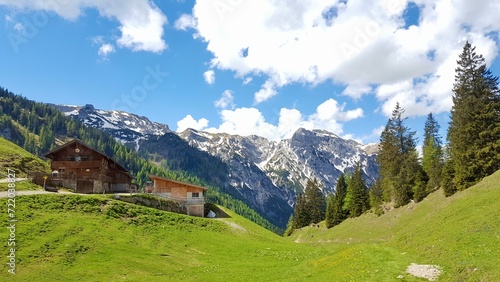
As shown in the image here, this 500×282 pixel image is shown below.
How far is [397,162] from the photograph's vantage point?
83875 mm

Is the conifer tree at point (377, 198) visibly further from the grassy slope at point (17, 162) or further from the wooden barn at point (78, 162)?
the grassy slope at point (17, 162)

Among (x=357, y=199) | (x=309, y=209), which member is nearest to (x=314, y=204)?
(x=309, y=209)

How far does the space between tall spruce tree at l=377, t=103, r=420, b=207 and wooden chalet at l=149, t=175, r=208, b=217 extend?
138 ft

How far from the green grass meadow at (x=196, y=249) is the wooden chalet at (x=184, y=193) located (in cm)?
1391

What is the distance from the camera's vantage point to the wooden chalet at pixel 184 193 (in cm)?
6856

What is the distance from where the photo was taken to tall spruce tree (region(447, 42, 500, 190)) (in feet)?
171

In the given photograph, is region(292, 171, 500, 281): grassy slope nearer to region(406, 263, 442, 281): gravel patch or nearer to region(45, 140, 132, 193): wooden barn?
region(406, 263, 442, 281): gravel patch

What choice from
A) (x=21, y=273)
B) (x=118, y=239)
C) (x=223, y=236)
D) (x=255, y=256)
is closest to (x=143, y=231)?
(x=118, y=239)

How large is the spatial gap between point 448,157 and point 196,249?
55.2m

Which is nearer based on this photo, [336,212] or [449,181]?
[449,181]

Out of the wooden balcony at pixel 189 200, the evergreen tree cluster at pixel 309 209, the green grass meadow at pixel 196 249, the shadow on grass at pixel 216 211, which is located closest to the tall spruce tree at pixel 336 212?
the evergreen tree cluster at pixel 309 209

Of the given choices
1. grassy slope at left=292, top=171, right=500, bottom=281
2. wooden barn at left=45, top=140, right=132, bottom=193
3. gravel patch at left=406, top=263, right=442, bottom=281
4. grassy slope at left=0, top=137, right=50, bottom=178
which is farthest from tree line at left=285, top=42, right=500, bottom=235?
grassy slope at left=0, top=137, right=50, bottom=178

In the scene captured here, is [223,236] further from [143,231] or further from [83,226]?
[83,226]

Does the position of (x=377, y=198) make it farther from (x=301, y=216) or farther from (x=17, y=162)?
(x=17, y=162)
